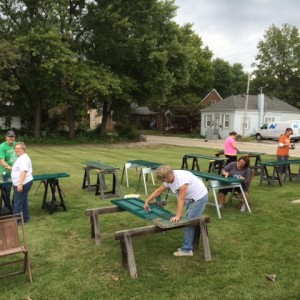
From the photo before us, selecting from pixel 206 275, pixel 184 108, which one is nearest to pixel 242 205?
pixel 206 275

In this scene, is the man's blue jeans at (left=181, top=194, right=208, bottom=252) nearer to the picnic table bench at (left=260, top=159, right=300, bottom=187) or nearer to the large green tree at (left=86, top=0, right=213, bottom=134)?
the picnic table bench at (left=260, top=159, right=300, bottom=187)

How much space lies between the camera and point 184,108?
50469mm

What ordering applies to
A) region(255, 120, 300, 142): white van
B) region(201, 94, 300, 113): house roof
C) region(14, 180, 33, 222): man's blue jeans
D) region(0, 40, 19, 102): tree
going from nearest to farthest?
region(14, 180, 33, 222): man's blue jeans
region(0, 40, 19, 102): tree
region(255, 120, 300, 142): white van
region(201, 94, 300, 113): house roof

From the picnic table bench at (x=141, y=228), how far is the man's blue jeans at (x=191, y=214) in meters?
0.14

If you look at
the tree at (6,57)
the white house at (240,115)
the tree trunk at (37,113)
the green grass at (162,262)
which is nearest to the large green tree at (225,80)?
the white house at (240,115)

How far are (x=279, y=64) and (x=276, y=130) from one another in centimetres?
2895

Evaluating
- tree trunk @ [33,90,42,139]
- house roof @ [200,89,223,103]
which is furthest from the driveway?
house roof @ [200,89,223,103]

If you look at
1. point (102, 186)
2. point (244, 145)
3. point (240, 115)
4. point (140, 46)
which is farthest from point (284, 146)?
point (240, 115)

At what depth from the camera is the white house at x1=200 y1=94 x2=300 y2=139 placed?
4350 centimetres

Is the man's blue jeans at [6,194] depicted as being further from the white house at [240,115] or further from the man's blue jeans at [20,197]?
the white house at [240,115]

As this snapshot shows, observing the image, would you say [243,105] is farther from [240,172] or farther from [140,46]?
[240,172]

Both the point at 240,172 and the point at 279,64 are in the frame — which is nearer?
the point at 240,172

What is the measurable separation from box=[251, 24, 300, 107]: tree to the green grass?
57.6 metres

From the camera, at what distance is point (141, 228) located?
17.2 feet
